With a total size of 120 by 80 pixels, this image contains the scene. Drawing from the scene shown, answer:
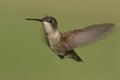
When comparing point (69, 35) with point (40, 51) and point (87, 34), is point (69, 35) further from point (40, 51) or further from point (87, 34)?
point (40, 51)

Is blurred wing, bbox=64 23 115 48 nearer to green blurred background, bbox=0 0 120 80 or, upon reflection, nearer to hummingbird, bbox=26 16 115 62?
hummingbird, bbox=26 16 115 62

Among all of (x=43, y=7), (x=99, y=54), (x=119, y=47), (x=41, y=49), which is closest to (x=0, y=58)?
(x=41, y=49)

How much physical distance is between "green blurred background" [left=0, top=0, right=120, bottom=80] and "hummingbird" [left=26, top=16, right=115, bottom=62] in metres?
0.47

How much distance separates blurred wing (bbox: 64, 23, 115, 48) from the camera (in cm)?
98

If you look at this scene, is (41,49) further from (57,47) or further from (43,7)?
(57,47)

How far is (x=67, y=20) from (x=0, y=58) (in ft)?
1.22

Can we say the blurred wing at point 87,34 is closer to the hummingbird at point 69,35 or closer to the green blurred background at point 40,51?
the hummingbird at point 69,35

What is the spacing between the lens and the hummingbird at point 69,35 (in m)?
0.99

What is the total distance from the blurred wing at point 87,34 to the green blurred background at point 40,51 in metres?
0.50

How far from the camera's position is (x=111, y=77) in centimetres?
169

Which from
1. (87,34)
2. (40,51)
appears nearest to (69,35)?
(87,34)

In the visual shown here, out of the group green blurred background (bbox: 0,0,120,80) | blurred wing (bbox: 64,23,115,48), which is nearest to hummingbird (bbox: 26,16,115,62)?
blurred wing (bbox: 64,23,115,48)

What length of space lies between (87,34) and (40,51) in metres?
0.64

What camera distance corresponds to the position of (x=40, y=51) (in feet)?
5.39
